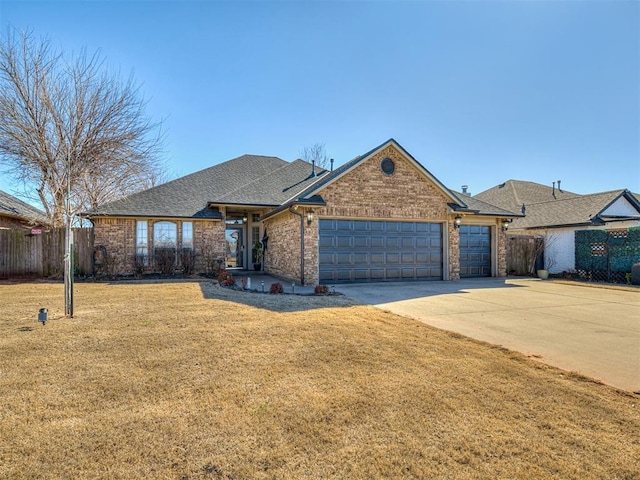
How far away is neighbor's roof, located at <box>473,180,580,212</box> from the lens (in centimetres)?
2343

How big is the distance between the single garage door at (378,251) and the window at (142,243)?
26.6 ft

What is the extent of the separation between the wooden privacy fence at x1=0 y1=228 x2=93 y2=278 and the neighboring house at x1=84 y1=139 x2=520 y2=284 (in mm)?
755

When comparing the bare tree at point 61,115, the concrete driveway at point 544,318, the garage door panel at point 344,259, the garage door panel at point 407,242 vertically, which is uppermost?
the bare tree at point 61,115

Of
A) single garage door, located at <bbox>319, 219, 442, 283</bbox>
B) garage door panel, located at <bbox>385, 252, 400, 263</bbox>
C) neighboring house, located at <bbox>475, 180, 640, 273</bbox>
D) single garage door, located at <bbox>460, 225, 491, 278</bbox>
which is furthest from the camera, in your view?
neighboring house, located at <bbox>475, 180, 640, 273</bbox>

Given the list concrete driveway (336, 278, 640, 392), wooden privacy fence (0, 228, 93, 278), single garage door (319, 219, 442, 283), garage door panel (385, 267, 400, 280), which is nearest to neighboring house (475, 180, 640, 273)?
concrete driveway (336, 278, 640, 392)

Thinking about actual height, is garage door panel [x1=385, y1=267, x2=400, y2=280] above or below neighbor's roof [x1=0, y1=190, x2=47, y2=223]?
below

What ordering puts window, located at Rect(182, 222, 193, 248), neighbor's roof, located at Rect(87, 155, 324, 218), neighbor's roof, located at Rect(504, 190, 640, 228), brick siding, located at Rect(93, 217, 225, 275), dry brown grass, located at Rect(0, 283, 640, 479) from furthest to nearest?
neighbor's roof, located at Rect(504, 190, 640, 228) < window, located at Rect(182, 222, 193, 248) < neighbor's roof, located at Rect(87, 155, 324, 218) < brick siding, located at Rect(93, 217, 225, 275) < dry brown grass, located at Rect(0, 283, 640, 479)

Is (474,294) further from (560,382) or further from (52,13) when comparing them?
(52,13)

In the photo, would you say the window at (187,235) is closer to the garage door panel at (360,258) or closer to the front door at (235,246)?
the front door at (235,246)

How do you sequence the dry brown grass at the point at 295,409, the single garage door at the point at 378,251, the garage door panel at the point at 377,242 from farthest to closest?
the garage door panel at the point at 377,242 < the single garage door at the point at 378,251 < the dry brown grass at the point at 295,409

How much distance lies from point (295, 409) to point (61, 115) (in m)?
16.6

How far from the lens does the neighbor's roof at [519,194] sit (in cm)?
2343

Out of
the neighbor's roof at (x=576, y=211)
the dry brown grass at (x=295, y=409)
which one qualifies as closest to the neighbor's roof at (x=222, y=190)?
the dry brown grass at (x=295, y=409)

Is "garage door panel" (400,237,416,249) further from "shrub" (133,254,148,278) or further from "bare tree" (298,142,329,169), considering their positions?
"bare tree" (298,142,329,169)
